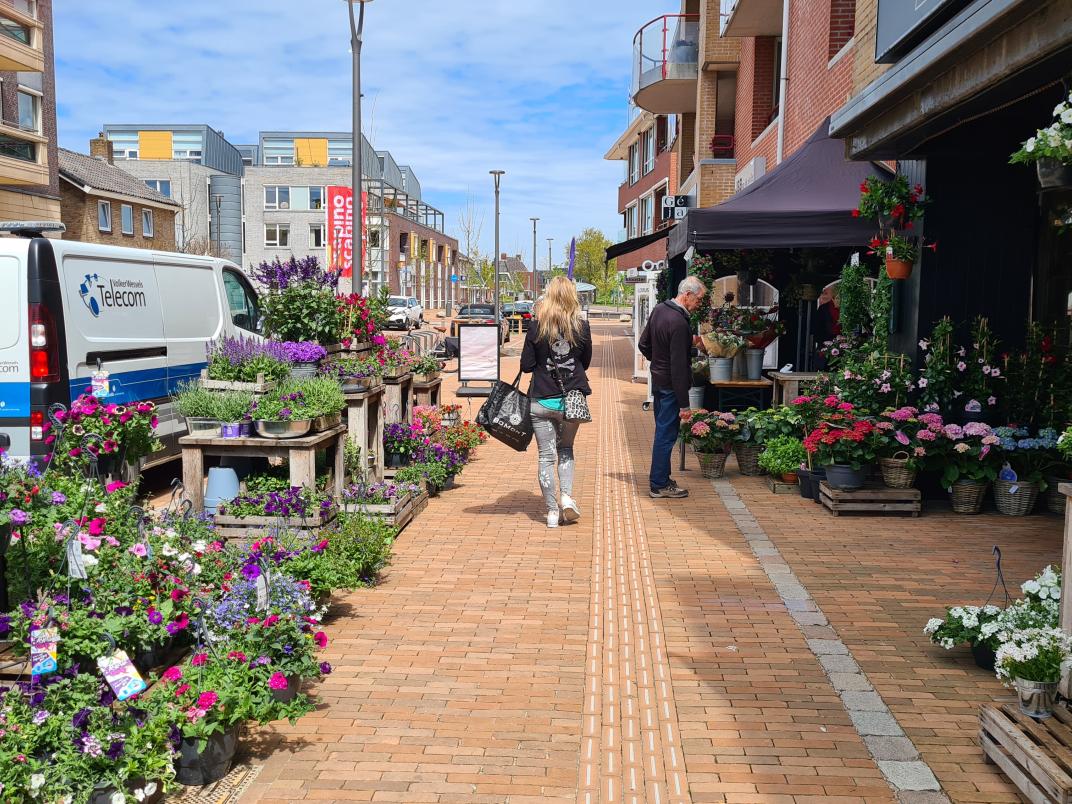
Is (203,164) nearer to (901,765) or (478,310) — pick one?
(478,310)

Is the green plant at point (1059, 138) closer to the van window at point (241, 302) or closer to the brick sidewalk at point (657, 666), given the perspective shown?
the brick sidewalk at point (657, 666)

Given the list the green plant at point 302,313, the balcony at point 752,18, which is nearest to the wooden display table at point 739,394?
the green plant at point 302,313

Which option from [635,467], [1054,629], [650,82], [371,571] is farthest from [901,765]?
[650,82]

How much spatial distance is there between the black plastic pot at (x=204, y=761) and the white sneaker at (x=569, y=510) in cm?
444

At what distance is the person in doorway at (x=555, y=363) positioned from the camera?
7.64 m

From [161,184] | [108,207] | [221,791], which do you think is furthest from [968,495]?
[161,184]

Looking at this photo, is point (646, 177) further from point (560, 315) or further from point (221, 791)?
point (221, 791)

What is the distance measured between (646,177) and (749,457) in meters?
32.8

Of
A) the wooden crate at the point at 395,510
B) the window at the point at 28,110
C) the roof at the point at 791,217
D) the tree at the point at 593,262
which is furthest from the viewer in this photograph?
the tree at the point at 593,262

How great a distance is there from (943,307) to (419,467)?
461 cm

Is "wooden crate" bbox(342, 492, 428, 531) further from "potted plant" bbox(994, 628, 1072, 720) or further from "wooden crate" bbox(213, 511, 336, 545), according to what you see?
"potted plant" bbox(994, 628, 1072, 720)

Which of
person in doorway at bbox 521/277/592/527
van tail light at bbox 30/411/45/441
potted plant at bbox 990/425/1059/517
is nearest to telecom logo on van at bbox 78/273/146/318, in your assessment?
Result: van tail light at bbox 30/411/45/441

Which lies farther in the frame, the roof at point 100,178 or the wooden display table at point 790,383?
the roof at point 100,178

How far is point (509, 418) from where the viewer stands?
7.69 m
